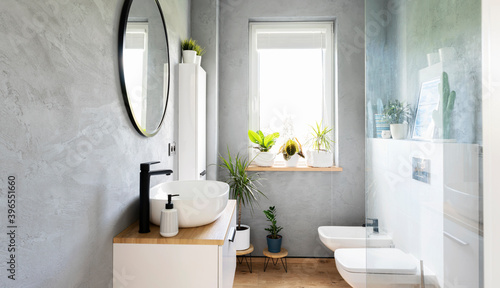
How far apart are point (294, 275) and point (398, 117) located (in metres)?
1.92

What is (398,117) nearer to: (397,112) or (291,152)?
(397,112)

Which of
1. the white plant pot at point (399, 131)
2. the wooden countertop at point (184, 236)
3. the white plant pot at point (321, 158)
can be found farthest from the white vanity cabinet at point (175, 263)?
the white plant pot at point (321, 158)

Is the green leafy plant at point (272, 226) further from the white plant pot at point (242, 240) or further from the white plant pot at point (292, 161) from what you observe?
the white plant pot at point (292, 161)

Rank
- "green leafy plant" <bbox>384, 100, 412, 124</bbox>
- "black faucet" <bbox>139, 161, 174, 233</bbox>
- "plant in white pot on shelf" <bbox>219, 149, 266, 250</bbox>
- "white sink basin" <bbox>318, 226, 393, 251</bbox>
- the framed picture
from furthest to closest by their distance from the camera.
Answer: "plant in white pot on shelf" <bbox>219, 149, 266, 250</bbox>
"black faucet" <bbox>139, 161, 174, 233</bbox>
"white sink basin" <bbox>318, 226, 393, 251</bbox>
"green leafy plant" <bbox>384, 100, 412, 124</bbox>
the framed picture

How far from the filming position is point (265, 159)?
2615mm

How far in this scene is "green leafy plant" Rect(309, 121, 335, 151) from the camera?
8.64 feet

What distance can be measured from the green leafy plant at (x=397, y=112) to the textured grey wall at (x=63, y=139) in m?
0.96

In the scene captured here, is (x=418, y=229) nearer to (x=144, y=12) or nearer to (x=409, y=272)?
(x=409, y=272)

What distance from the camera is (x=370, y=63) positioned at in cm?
109

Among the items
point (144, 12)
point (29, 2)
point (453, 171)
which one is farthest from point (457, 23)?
point (144, 12)

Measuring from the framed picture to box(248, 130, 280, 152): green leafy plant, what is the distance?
6.00ft

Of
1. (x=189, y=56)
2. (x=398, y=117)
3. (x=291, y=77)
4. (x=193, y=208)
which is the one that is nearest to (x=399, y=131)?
(x=398, y=117)
